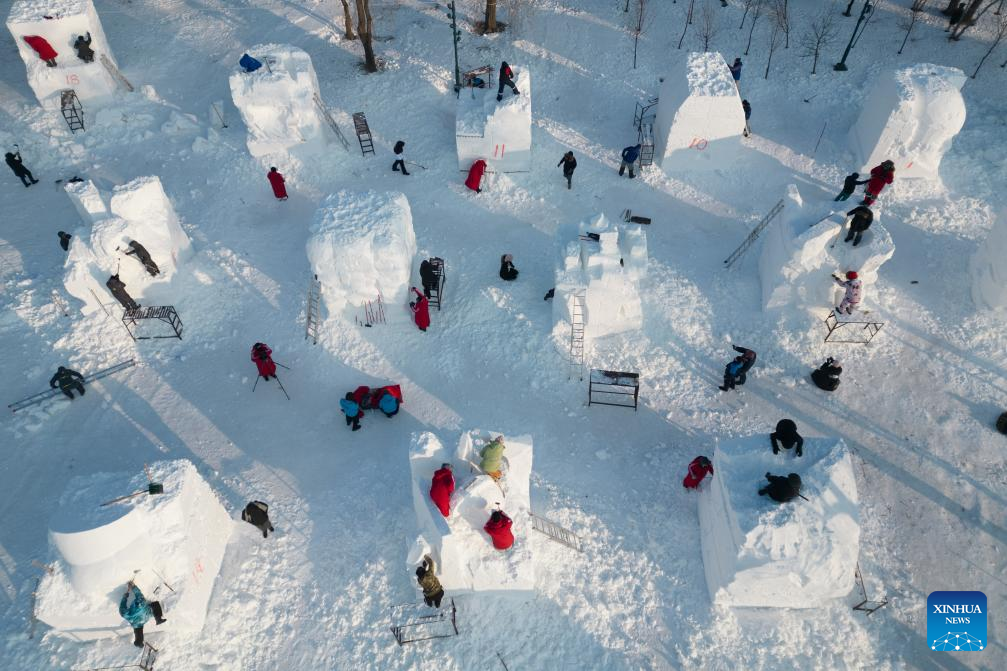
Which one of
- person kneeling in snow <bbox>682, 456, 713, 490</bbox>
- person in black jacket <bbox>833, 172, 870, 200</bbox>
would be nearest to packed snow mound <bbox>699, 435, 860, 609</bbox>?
person kneeling in snow <bbox>682, 456, 713, 490</bbox>

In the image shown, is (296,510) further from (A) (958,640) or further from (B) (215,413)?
(A) (958,640)

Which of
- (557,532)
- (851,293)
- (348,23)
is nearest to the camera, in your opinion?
(557,532)

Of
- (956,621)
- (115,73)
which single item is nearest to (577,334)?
(956,621)

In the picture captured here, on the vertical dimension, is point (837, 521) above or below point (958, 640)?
above

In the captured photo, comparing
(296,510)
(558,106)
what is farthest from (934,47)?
(296,510)

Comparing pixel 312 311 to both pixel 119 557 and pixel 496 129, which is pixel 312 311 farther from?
pixel 496 129

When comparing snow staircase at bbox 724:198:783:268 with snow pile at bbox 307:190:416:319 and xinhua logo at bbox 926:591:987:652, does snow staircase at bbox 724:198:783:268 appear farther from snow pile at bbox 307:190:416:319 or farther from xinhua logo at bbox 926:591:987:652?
xinhua logo at bbox 926:591:987:652

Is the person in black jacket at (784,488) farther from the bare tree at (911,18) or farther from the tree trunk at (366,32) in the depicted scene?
the bare tree at (911,18)

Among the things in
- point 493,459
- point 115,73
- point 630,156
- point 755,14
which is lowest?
point 493,459
